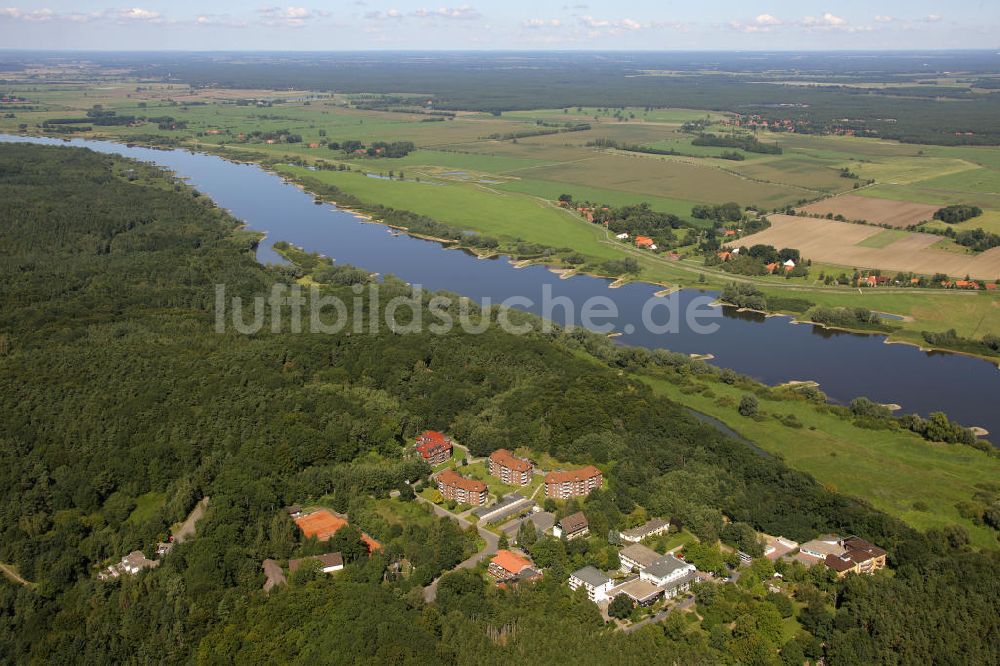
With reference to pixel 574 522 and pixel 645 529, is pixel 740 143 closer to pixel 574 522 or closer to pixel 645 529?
pixel 645 529

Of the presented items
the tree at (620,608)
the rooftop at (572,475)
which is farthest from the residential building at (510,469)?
the tree at (620,608)

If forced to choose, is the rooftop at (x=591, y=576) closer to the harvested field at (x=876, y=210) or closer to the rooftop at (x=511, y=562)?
the rooftop at (x=511, y=562)

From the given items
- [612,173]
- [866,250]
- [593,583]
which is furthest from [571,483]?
[612,173]

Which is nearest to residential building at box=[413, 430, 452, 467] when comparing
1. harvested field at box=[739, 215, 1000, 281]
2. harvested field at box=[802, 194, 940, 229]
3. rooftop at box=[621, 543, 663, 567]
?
rooftop at box=[621, 543, 663, 567]

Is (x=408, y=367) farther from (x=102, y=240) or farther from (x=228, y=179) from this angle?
(x=228, y=179)

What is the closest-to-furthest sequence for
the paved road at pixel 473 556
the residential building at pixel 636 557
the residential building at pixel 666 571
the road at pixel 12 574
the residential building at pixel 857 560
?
1. the residential building at pixel 666 571
2. the paved road at pixel 473 556
3. the residential building at pixel 857 560
4. the residential building at pixel 636 557
5. the road at pixel 12 574

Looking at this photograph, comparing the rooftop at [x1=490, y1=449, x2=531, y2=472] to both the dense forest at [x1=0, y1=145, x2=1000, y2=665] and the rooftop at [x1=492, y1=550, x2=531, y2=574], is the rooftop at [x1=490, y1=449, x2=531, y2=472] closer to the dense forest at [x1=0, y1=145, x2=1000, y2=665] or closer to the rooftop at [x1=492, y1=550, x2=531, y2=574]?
the dense forest at [x1=0, y1=145, x2=1000, y2=665]
